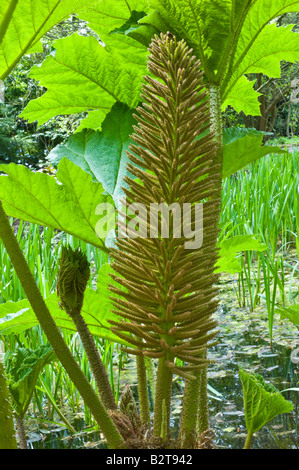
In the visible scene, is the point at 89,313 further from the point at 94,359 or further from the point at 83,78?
the point at 83,78

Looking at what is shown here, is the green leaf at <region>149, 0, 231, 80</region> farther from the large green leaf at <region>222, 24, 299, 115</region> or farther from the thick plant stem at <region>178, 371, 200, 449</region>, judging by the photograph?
the thick plant stem at <region>178, 371, 200, 449</region>

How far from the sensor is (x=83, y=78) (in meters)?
0.57

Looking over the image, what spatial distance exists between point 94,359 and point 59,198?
178 mm

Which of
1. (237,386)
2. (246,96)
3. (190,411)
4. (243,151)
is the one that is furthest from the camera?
(237,386)

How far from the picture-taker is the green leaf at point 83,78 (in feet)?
1.76

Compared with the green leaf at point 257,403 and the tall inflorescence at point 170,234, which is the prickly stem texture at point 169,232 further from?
the green leaf at point 257,403

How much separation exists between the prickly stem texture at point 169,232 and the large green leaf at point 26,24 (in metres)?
0.14

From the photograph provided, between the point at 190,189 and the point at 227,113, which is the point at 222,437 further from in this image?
the point at 227,113

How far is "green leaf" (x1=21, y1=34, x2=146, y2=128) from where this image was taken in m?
0.54

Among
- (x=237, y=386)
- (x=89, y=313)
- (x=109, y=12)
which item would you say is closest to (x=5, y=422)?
(x=89, y=313)

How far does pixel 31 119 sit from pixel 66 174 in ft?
0.57

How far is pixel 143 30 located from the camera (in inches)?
16.1

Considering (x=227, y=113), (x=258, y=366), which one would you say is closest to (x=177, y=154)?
(x=258, y=366)
